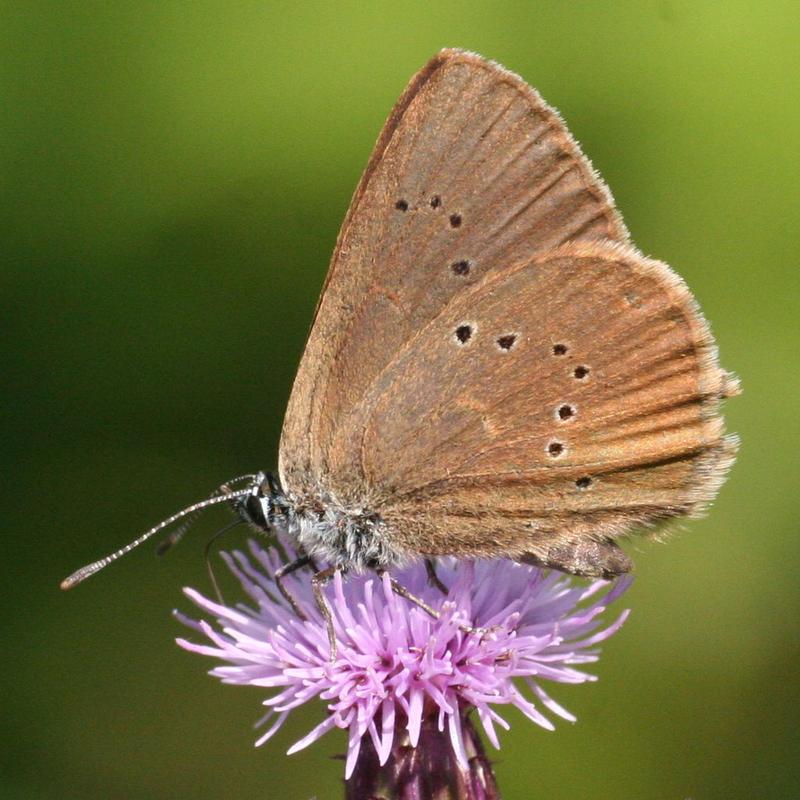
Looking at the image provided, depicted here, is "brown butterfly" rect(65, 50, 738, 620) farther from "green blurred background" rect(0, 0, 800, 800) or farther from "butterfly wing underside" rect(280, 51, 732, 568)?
"green blurred background" rect(0, 0, 800, 800)

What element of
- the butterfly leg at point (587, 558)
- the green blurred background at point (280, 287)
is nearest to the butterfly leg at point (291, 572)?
the butterfly leg at point (587, 558)

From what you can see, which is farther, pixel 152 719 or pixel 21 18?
pixel 152 719

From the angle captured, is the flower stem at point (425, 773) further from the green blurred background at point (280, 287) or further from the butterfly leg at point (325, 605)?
the green blurred background at point (280, 287)

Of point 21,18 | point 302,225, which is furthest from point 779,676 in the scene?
point 21,18

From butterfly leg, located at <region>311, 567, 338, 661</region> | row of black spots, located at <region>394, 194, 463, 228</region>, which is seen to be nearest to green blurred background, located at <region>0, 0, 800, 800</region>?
row of black spots, located at <region>394, 194, 463, 228</region>

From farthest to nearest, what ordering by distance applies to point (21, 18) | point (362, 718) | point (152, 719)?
1. point (152, 719)
2. point (21, 18)
3. point (362, 718)

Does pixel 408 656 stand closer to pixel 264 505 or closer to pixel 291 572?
pixel 291 572

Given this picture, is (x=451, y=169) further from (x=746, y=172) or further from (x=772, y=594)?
(x=772, y=594)
